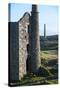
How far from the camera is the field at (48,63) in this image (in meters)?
2.55

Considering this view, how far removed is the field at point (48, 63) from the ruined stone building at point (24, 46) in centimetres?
6

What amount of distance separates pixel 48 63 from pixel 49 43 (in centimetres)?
23

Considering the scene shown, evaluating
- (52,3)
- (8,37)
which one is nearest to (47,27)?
(52,3)

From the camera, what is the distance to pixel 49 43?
2.59m

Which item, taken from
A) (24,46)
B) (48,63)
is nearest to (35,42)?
(24,46)

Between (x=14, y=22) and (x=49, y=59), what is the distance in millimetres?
590

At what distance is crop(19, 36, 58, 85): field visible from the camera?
2.55 m

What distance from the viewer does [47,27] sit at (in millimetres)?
2584

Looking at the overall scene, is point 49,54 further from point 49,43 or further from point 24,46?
point 24,46

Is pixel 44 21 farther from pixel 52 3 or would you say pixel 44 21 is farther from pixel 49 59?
pixel 49 59

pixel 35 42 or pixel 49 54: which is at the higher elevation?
pixel 35 42

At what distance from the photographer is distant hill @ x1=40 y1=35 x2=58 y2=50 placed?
2568 millimetres

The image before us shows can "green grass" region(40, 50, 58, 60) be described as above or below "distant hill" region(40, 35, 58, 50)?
below

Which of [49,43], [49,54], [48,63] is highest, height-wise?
[49,43]
